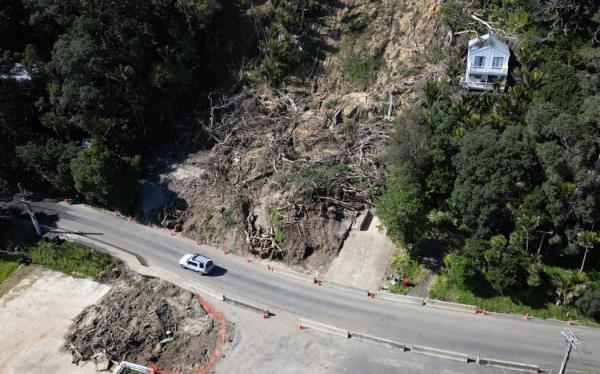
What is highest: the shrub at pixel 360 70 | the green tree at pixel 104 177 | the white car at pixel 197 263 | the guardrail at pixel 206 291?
the shrub at pixel 360 70

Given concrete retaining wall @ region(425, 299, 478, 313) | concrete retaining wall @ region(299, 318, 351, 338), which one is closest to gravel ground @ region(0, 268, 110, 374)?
concrete retaining wall @ region(299, 318, 351, 338)

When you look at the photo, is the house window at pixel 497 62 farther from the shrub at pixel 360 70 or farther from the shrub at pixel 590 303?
the shrub at pixel 590 303

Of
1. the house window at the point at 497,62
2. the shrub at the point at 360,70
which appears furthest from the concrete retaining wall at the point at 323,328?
the house window at the point at 497,62

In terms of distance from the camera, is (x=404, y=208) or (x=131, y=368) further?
(x=404, y=208)

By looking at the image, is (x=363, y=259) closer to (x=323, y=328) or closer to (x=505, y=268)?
(x=323, y=328)

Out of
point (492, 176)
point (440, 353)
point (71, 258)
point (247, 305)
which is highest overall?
point (492, 176)

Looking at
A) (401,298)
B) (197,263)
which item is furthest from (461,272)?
(197,263)
